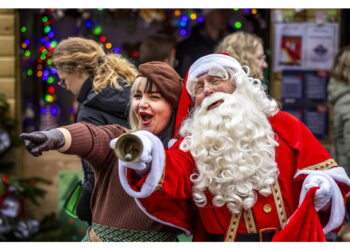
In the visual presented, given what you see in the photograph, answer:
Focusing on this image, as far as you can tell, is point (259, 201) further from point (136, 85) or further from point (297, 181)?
point (136, 85)

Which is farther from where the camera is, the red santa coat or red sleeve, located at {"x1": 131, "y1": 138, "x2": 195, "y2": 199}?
the red santa coat

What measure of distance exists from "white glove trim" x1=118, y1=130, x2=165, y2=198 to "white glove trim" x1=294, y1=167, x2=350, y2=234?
62 centimetres

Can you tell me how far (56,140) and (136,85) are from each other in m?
0.60

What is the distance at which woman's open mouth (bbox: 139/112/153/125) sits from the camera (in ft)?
9.96

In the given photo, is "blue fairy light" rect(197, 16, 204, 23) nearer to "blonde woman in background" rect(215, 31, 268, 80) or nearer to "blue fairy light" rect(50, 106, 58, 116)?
"blue fairy light" rect(50, 106, 58, 116)

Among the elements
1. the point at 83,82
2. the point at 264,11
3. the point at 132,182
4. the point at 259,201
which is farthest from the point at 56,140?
the point at 264,11

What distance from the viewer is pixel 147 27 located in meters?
6.71

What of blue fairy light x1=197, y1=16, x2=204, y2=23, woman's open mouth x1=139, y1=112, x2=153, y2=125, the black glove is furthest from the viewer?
blue fairy light x1=197, y1=16, x2=204, y2=23

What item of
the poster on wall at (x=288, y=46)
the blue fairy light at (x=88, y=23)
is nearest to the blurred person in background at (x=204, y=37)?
the poster on wall at (x=288, y=46)

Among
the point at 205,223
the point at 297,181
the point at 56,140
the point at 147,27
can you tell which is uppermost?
the point at 147,27

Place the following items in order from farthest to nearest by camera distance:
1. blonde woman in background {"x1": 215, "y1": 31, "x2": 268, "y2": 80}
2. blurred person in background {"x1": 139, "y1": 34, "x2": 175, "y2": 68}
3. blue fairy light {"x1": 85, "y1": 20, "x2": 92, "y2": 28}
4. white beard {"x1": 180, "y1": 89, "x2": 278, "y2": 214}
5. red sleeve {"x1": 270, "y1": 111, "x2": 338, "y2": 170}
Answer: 1. blue fairy light {"x1": 85, "y1": 20, "x2": 92, "y2": 28}
2. blurred person in background {"x1": 139, "y1": 34, "x2": 175, "y2": 68}
3. blonde woman in background {"x1": 215, "y1": 31, "x2": 268, "y2": 80}
4. red sleeve {"x1": 270, "y1": 111, "x2": 338, "y2": 170}
5. white beard {"x1": 180, "y1": 89, "x2": 278, "y2": 214}

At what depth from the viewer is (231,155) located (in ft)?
9.22

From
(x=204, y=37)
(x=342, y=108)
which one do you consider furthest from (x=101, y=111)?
(x=204, y=37)

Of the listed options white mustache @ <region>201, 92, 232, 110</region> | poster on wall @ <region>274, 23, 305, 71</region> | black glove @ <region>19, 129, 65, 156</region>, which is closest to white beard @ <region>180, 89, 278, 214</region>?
white mustache @ <region>201, 92, 232, 110</region>
